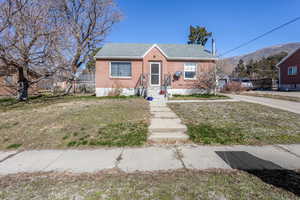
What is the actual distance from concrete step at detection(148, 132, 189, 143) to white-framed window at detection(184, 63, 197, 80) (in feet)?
34.7

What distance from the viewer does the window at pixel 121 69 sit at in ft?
45.6

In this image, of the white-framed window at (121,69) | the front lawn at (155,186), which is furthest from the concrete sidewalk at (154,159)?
the white-framed window at (121,69)

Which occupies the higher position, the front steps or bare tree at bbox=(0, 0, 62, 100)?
bare tree at bbox=(0, 0, 62, 100)

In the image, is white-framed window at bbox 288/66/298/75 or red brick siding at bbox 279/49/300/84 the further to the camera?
white-framed window at bbox 288/66/298/75

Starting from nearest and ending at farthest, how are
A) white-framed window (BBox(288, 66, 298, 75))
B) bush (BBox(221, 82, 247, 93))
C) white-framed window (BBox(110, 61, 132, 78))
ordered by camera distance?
1. white-framed window (BBox(110, 61, 132, 78))
2. bush (BBox(221, 82, 247, 93))
3. white-framed window (BBox(288, 66, 298, 75))

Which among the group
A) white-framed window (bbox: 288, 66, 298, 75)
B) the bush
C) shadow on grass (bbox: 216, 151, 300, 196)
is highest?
white-framed window (bbox: 288, 66, 298, 75)

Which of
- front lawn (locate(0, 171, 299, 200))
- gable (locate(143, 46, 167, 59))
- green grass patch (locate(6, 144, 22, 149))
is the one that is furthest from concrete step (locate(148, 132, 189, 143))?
gable (locate(143, 46, 167, 59))

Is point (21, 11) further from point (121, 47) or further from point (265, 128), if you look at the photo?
point (265, 128)

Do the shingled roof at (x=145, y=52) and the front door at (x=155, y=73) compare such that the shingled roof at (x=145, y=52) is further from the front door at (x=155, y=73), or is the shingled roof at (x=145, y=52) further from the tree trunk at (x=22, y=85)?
the tree trunk at (x=22, y=85)

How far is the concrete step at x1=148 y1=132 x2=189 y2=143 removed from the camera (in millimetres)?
4434

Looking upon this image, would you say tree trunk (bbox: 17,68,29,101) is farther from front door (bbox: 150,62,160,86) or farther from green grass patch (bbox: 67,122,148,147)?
green grass patch (bbox: 67,122,148,147)

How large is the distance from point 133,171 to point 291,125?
590 cm

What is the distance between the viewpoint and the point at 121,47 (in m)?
15.3

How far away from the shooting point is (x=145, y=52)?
14.0m
